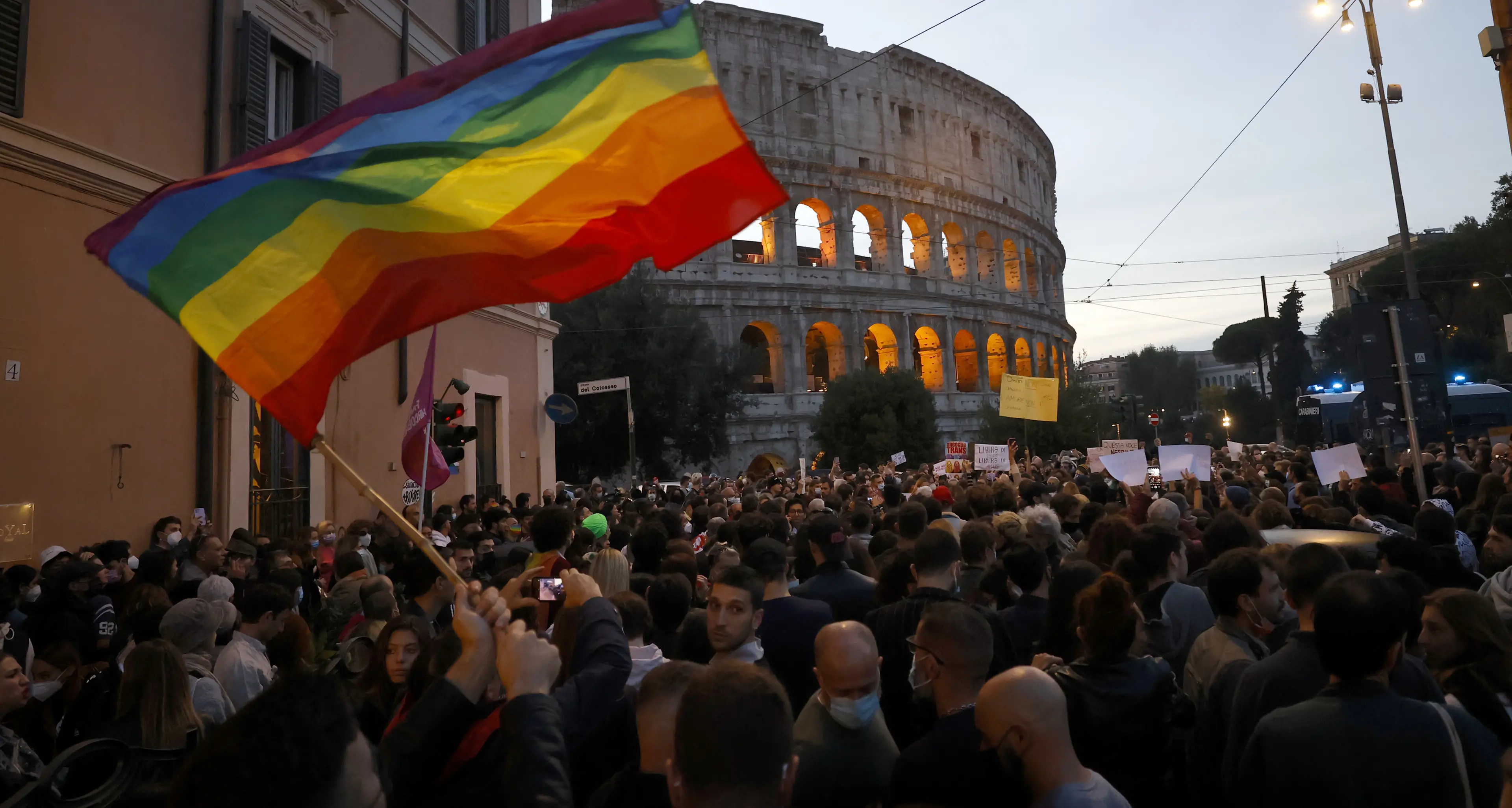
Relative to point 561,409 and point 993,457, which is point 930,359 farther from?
point 561,409

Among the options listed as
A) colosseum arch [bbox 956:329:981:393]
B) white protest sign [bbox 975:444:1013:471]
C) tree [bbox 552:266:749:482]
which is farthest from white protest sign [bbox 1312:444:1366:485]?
colosseum arch [bbox 956:329:981:393]

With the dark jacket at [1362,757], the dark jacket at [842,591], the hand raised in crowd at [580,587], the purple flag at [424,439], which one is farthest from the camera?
the purple flag at [424,439]

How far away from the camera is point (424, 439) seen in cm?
719

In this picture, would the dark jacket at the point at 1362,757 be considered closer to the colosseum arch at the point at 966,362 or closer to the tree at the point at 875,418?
the tree at the point at 875,418

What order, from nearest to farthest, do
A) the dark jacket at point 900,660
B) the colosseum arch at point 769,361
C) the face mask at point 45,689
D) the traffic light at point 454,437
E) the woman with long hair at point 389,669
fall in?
the woman with long hair at point 389,669, the dark jacket at point 900,660, the face mask at point 45,689, the traffic light at point 454,437, the colosseum arch at point 769,361

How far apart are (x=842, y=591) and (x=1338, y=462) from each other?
24.0ft

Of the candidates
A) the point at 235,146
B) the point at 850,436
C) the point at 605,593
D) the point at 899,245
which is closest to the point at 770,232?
the point at 899,245

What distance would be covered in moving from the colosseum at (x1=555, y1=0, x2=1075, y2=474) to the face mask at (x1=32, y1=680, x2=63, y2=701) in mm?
32647

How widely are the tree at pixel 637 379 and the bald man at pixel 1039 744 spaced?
27.8 metres

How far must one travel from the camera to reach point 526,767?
2.04 m

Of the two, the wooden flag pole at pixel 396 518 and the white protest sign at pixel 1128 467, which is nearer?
the wooden flag pole at pixel 396 518

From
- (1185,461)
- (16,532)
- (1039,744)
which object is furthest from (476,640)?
(1185,461)

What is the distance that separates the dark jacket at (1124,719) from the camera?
304cm

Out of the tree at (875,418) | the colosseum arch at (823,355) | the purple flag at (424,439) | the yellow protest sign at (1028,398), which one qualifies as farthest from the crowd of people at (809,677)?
the colosseum arch at (823,355)
